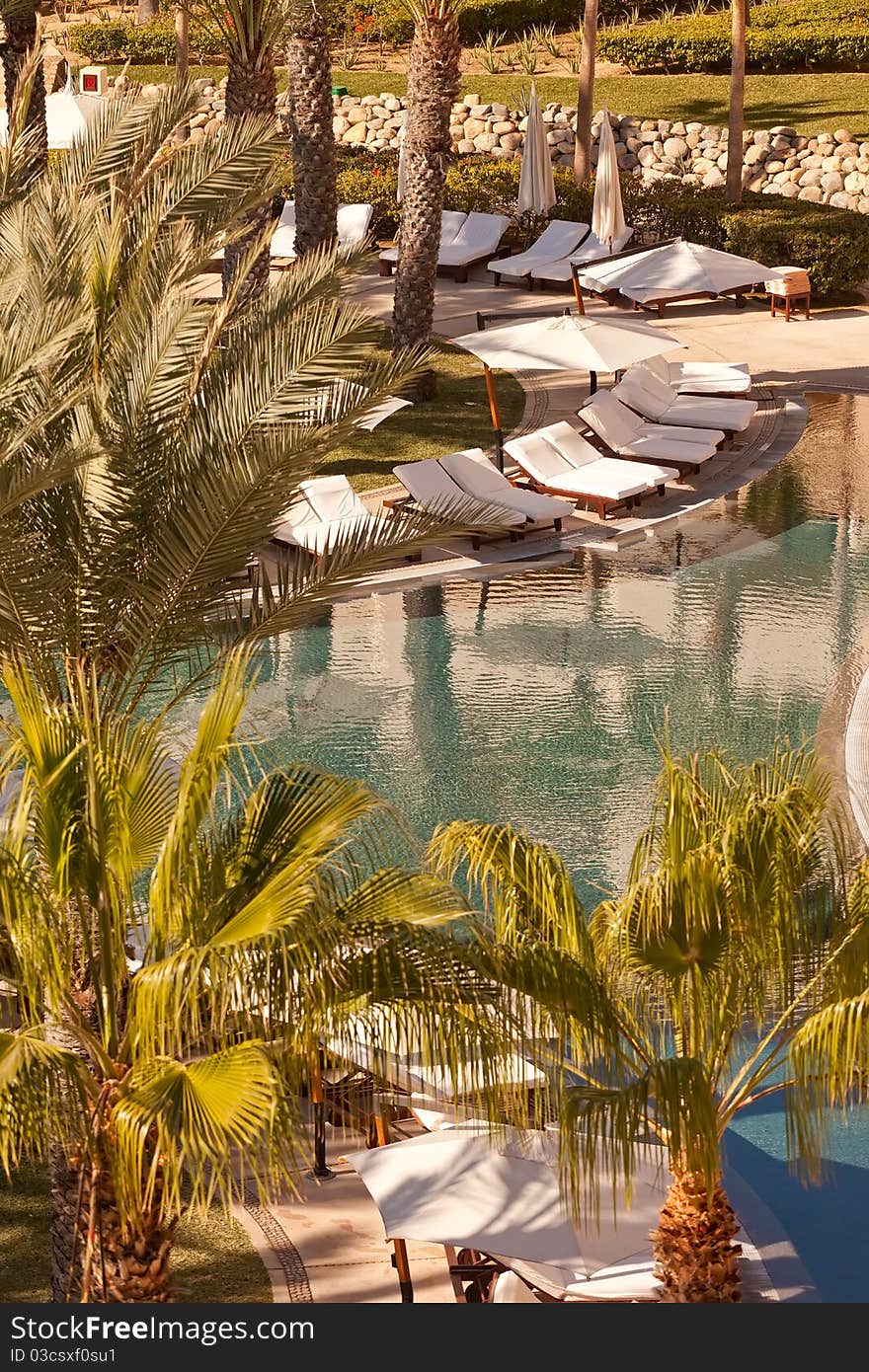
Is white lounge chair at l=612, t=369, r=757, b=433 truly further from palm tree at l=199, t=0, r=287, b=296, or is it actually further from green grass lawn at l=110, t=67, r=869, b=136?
green grass lawn at l=110, t=67, r=869, b=136

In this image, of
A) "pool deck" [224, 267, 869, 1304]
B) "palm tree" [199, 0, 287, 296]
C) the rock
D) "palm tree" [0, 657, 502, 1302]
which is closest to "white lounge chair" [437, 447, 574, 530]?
"pool deck" [224, 267, 869, 1304]

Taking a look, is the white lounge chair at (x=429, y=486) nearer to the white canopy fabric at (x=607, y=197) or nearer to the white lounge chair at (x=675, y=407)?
the white lounge chair at (x=675, y=407)

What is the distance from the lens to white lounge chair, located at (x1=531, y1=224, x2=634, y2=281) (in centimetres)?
2594

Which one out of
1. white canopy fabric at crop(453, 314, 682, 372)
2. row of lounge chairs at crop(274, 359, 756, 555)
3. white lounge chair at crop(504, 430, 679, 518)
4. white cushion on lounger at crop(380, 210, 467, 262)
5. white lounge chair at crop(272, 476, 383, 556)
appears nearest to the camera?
white lounge chair at crop(272, 476, 383, 556)

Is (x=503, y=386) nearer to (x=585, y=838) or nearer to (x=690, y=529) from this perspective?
(x=690, y=529)

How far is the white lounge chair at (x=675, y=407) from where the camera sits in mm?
20047

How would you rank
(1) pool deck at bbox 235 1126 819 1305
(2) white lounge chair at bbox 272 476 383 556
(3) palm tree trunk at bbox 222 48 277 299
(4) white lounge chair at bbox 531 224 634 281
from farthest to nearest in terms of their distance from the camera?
(4) white lounge chair at bbox 531 224 634 281, (3) palm tree trunk at bbox 222 48 277 299, (2) white lounge chair at bbox 272 476 383 556, (1) pool deck at bbox 235 1126 819 1305

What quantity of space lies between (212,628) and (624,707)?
6739 millimetres

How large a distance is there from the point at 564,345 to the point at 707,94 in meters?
21.5

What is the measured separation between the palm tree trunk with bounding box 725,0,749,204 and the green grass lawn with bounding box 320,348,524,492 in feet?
25.6

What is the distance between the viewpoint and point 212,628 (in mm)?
7723

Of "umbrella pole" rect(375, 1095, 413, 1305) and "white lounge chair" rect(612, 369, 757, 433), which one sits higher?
"white lounge chair" rect(612, 369, 757, 433)

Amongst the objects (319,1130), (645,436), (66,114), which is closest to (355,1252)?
(319,1130)
